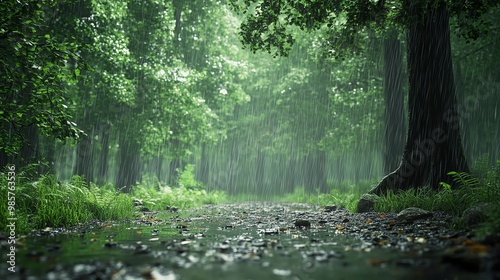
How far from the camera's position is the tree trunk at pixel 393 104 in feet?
57.4

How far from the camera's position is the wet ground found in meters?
3.61

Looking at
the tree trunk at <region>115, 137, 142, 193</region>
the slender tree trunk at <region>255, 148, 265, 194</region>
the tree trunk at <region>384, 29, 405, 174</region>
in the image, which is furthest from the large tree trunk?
the slender tree trunk at <region>255, 148, 265, 194</region>

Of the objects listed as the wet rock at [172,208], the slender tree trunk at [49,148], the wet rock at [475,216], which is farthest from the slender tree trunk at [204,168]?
the wet rock at [475,216]

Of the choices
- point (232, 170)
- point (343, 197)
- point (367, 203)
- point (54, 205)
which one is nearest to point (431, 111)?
point (367, 203)

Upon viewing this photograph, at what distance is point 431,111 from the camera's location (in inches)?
411

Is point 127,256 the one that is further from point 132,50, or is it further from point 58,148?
point 58,148

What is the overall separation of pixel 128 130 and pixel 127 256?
47.3ft

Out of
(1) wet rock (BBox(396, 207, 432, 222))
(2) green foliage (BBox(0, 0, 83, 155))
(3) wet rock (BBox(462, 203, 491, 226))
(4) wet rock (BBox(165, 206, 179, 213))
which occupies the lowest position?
(4) wet rock (BBox(165, 206, 179, 213))

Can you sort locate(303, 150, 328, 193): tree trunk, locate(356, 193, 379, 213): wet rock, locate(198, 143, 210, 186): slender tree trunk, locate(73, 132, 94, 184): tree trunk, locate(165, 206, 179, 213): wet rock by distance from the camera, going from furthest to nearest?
locate(198, 143, 210, 186): slender tree trunk, locate(303, 150, 328, 193): tree trunk, locate(73, 132, 94, 184): tree trunk, locate(165, 206, 179, 213): wet rock, locate(356, 193, 379, 213): wet rock

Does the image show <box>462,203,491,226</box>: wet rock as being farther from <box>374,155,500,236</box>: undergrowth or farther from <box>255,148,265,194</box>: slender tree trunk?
<box>255,148,265,194</box>: slender tree trunk

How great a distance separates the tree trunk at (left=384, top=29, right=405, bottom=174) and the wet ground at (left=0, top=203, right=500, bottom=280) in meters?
11.0

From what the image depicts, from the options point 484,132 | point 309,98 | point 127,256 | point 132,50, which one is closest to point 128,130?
point 132,50

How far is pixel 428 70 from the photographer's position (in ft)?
34.7

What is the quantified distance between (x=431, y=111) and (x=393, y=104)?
304 inches
